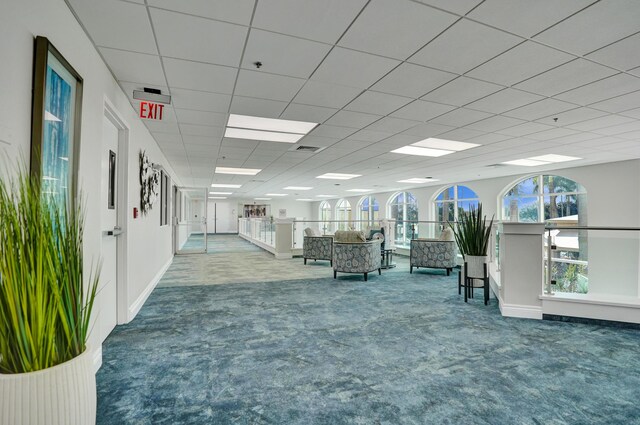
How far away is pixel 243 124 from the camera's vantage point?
432 cm

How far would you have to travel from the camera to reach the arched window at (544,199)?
7.82 meters

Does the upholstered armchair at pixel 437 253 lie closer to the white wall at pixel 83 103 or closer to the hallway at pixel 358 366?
the hallway at pixel 358 366

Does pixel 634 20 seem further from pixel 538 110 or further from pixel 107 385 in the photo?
pixel 107 385

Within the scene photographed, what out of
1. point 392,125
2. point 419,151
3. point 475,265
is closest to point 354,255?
point 475,265

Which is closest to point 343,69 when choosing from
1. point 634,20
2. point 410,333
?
point 634,20

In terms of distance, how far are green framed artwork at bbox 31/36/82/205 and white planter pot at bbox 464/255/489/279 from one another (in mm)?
4281

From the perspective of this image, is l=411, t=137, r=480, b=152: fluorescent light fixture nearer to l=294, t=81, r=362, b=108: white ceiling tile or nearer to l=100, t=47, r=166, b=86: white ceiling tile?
l=294, t=81, r=362, b=108: white ceiling tile

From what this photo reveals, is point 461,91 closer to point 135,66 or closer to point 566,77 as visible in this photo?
point 566,77

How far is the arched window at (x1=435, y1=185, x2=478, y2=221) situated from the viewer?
10578 millimetres

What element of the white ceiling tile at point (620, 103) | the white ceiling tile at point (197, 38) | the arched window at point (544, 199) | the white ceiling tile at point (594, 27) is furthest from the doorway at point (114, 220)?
the arched window at point (544, 199)

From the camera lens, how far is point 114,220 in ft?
10.4

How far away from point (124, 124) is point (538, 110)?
4693 millimetres

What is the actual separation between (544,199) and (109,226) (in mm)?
10052

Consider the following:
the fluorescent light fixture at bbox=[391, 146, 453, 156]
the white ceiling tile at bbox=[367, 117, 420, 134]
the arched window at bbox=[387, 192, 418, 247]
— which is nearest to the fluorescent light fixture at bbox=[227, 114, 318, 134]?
the white ceiling tile at bbox=[367, 117, 420, 134]
